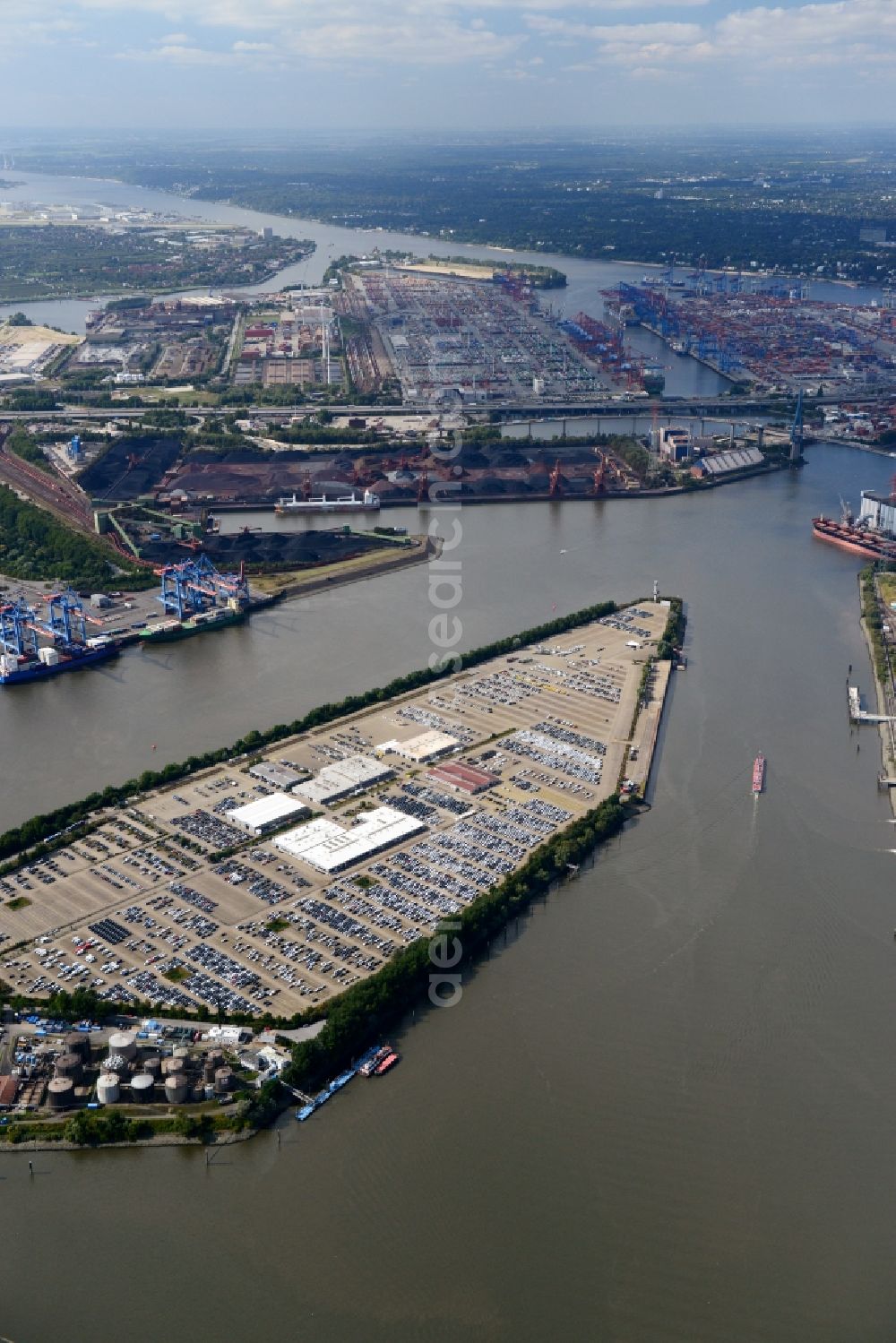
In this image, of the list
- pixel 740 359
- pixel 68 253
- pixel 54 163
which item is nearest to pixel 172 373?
pixel 740 359

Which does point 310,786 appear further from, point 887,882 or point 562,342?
point 562,342

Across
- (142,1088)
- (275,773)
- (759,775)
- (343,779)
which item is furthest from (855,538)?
(142,1088)

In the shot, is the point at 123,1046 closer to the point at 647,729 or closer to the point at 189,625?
the point at 647,729

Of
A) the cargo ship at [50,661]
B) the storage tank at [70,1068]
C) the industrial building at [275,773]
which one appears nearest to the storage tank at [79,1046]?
the storage tank at [70,1068]

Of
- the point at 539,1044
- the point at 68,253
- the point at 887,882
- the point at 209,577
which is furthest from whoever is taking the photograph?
the point at 68,253

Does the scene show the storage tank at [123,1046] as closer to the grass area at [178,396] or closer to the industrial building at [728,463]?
the industrial building at [728,463]

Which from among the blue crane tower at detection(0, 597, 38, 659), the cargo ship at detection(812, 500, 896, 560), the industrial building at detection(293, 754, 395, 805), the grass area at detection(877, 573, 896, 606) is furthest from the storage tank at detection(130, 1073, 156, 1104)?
the cargo ship at detection(812, 500, 896, 560)
